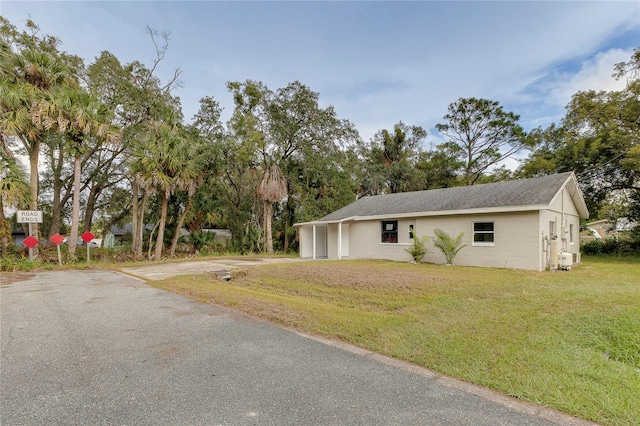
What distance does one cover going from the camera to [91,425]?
2.41 meters

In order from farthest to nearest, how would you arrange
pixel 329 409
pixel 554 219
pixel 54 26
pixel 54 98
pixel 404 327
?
1. pixel 54 26
2. pixel 54 98
3. pixel 554 219
4. pixel 404 327
5. pixel 329 409

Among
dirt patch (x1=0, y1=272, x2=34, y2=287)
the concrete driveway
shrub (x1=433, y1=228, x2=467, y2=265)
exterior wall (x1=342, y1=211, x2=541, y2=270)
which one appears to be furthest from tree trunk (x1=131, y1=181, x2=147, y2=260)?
shrub (x1=433, y1=228, x2=467, y2=265)

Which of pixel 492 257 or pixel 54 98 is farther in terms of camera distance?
pixel 54 98

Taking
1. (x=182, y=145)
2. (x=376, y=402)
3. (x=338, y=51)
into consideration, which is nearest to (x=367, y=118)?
(x=338, y=51)

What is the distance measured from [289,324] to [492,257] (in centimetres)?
1002

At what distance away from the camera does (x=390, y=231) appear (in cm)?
1579

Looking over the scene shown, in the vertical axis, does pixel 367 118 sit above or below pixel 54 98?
above

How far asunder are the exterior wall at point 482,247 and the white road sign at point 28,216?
15.0 metres

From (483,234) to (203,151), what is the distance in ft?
50.6

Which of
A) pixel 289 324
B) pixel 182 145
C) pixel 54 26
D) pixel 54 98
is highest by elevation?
pixel 54 26

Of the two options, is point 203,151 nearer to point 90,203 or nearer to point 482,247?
point 90,203

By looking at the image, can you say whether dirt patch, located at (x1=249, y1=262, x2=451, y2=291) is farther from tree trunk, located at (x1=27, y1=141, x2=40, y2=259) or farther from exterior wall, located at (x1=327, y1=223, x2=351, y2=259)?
tree trunk, located at (x1=27, y1=141, x2=40, y2=259)

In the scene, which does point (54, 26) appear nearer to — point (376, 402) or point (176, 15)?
point (176, 15)

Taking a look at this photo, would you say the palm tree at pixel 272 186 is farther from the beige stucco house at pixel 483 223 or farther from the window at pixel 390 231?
the window at pixel 390 231
